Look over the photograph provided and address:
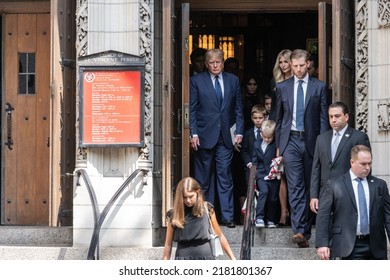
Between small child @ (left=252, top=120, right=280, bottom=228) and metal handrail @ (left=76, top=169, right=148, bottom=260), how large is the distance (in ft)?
4.80

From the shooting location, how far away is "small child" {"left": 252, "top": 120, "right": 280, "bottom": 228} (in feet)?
54.4

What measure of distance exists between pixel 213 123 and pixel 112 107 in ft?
4.45

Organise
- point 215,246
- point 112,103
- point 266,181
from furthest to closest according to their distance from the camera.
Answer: point 112,103 → point 266,181 → point 215,246

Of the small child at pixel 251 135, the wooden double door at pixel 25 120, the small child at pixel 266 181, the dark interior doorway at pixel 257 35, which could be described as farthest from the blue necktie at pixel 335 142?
the dark interior doorway at pixel 257 35

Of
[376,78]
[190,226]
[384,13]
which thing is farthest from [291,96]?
[190,226]

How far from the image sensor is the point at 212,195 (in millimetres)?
17031

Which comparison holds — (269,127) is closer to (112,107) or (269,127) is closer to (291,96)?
(291,96)

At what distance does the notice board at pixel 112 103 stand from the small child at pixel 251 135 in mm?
1488

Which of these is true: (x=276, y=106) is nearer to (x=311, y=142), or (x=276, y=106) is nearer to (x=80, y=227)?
(x=311, y=142)

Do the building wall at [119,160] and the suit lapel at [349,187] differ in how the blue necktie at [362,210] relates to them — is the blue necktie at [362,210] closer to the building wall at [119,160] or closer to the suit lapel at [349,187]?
the suit lapel at [349,187]

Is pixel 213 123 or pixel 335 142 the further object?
pixel 213 123

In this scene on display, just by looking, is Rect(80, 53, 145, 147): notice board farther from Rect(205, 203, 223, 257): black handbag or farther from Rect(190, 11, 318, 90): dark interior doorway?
Rect(190, 11, 318, 90): dark interior doorway

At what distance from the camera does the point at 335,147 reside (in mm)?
15086

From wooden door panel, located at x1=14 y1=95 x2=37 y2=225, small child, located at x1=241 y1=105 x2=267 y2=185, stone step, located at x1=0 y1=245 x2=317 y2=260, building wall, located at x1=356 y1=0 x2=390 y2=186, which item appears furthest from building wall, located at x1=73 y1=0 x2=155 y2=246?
building wall, located at x1=356 y1=0 x2=390 y2=186
